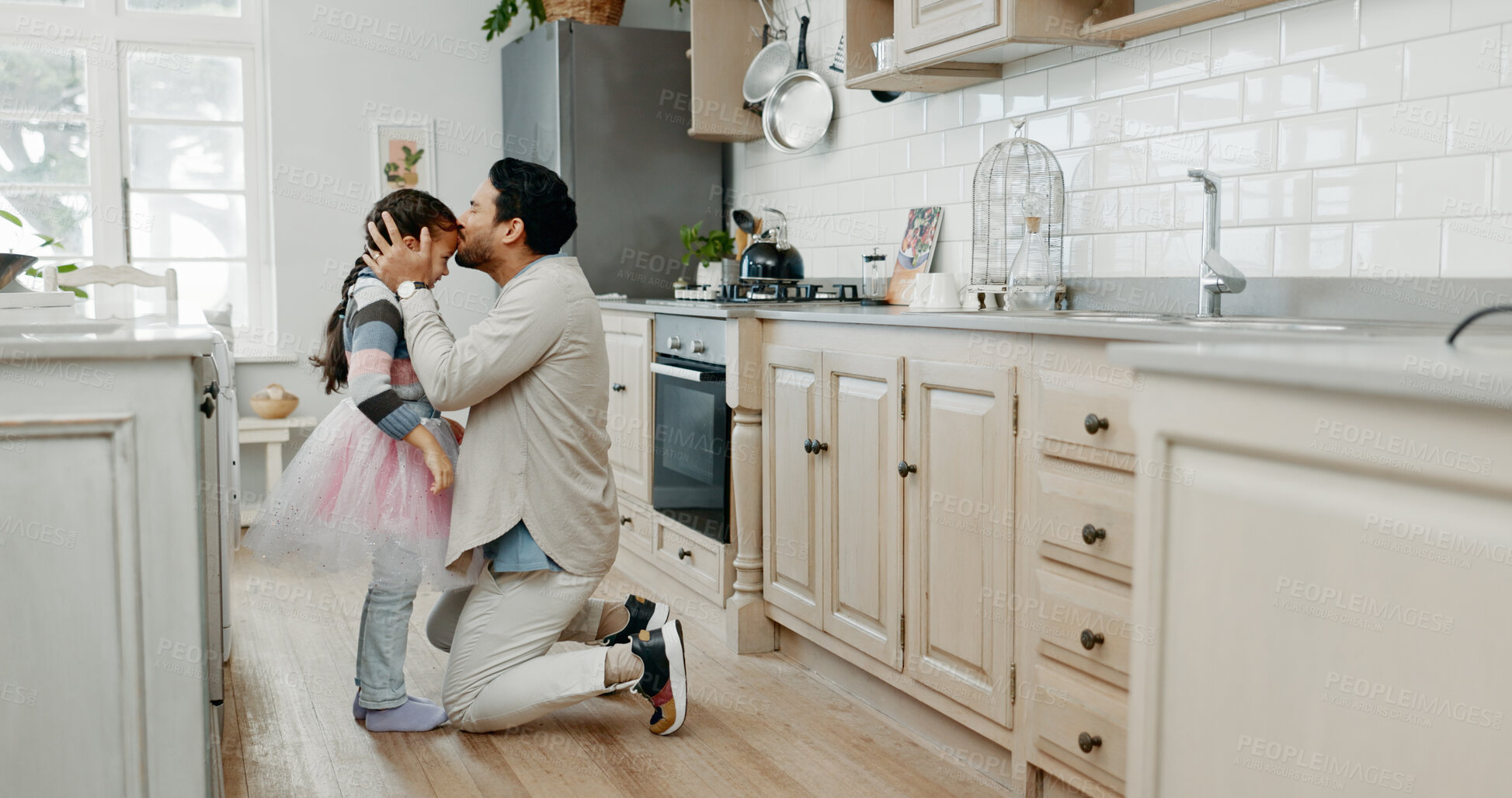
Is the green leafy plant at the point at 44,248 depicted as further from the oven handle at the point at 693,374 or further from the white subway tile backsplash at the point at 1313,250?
the white subway tile backsplash at the point at 1313,250

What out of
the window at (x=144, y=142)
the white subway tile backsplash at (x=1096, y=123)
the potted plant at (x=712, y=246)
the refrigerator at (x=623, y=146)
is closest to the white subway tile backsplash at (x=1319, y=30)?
the white subway tile backsplash at (x=1096, y=123)

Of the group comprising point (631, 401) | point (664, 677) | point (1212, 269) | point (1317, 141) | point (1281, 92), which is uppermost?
point (1281, 92)

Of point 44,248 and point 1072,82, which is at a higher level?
point 1072,82

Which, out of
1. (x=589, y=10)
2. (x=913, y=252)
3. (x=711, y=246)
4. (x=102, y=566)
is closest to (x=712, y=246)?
(x=711, y=246)

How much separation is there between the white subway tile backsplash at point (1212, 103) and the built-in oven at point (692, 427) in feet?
3.94

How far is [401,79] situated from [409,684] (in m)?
2.92

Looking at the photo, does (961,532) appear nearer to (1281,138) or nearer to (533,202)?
(1281,138)

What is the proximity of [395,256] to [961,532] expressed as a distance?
122cm

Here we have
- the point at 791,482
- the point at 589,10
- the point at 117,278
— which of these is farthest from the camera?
the point at 589,10

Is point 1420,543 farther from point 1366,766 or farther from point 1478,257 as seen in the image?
point 1478,257

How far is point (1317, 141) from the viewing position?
214 cm

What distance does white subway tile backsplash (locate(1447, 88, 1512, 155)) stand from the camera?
6.03 ft

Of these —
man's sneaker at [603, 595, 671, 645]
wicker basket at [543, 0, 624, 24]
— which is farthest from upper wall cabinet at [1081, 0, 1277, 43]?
wicker basket at [543, 0, 624, 24]

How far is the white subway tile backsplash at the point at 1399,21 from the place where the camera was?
1929 mm
